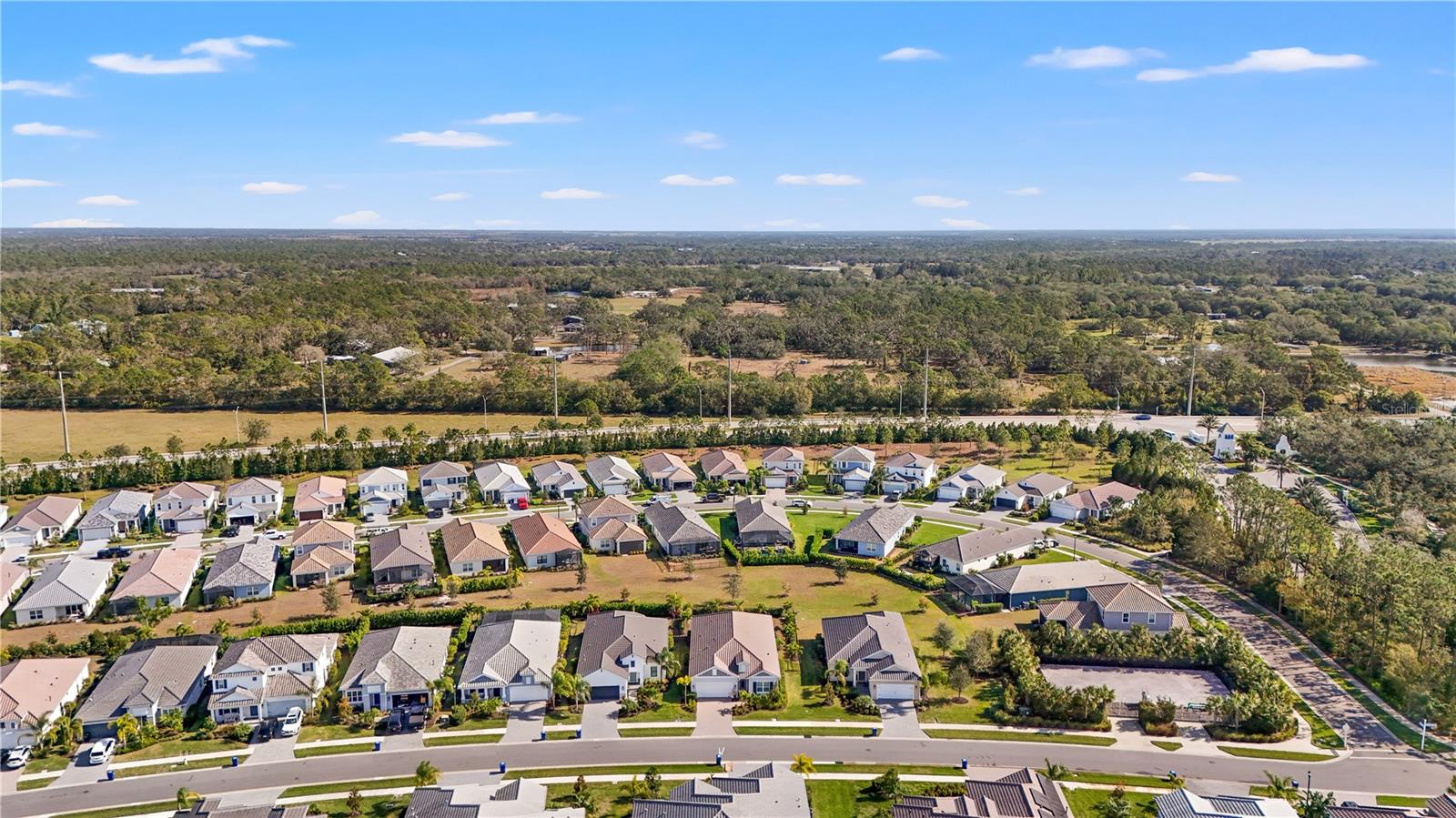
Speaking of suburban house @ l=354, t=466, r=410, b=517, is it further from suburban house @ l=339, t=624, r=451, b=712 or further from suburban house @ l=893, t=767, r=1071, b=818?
suburban house @ l=893, t=767, r=1071, b=818

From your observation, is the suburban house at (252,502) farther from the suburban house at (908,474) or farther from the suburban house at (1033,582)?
the suburban house at (1033,582)

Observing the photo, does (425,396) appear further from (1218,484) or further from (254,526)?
(1218,484)

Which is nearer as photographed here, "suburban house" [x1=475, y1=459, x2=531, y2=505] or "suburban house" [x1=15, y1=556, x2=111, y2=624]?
"suburban house" [x1=15, y1=556, x2=111, y2=624]

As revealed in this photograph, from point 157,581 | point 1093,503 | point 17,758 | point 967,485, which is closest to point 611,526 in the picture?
point 157,581

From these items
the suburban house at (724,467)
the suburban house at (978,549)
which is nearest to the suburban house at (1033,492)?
the suburban house at (978,549)

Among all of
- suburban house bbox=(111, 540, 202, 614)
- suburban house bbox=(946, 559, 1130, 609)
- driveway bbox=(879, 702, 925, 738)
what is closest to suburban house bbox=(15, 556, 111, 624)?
suburban house bbox=(111, 540, 202, 614)

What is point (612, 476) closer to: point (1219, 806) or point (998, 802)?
point (998, 802)
